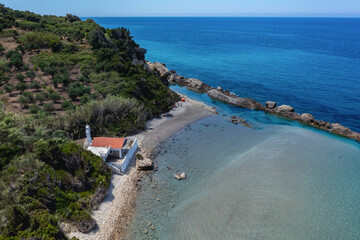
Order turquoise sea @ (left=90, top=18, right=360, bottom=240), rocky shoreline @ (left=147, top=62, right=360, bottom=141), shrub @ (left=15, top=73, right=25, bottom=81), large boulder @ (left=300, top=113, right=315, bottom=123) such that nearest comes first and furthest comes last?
turquoise sea @ (left=90, top=18, right=360, bottom=240) → shrub @ (left=15, top=73, right=25, bottom=81) → rocky shoreline @ (left=147, top=62, right=360, bottom=141) → large boulder @ (left=300, top=113, right=315, bottom=123)

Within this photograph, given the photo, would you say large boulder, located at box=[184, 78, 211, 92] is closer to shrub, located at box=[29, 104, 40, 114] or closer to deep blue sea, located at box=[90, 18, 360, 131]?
deep blue sea, located at box=[90, 18, 360, 131]

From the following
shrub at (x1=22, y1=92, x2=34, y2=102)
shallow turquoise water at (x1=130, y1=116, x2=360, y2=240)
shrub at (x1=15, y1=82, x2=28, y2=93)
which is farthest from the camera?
shrub at (x1=15, y1=82, x2=28, y2=93)

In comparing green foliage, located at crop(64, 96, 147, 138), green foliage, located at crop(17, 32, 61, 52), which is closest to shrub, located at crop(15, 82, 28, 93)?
green foliage, located at crop(64, 96, 147, 138)

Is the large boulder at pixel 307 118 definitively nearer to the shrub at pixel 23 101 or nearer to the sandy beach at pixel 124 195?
the sandy beach at pixel 124 195

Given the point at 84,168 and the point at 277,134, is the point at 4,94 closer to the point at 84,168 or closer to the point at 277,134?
the point at 84,168

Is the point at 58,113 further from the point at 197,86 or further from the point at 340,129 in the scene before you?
the point at 340,129

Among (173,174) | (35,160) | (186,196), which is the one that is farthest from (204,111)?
(35,160)

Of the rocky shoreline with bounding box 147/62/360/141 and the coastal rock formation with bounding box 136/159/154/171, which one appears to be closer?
the coastal rock formation with bounding box 136/159/154/171

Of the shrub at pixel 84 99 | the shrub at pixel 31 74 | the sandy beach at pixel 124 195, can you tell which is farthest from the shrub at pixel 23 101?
the sandy beach at pixel 124 195
